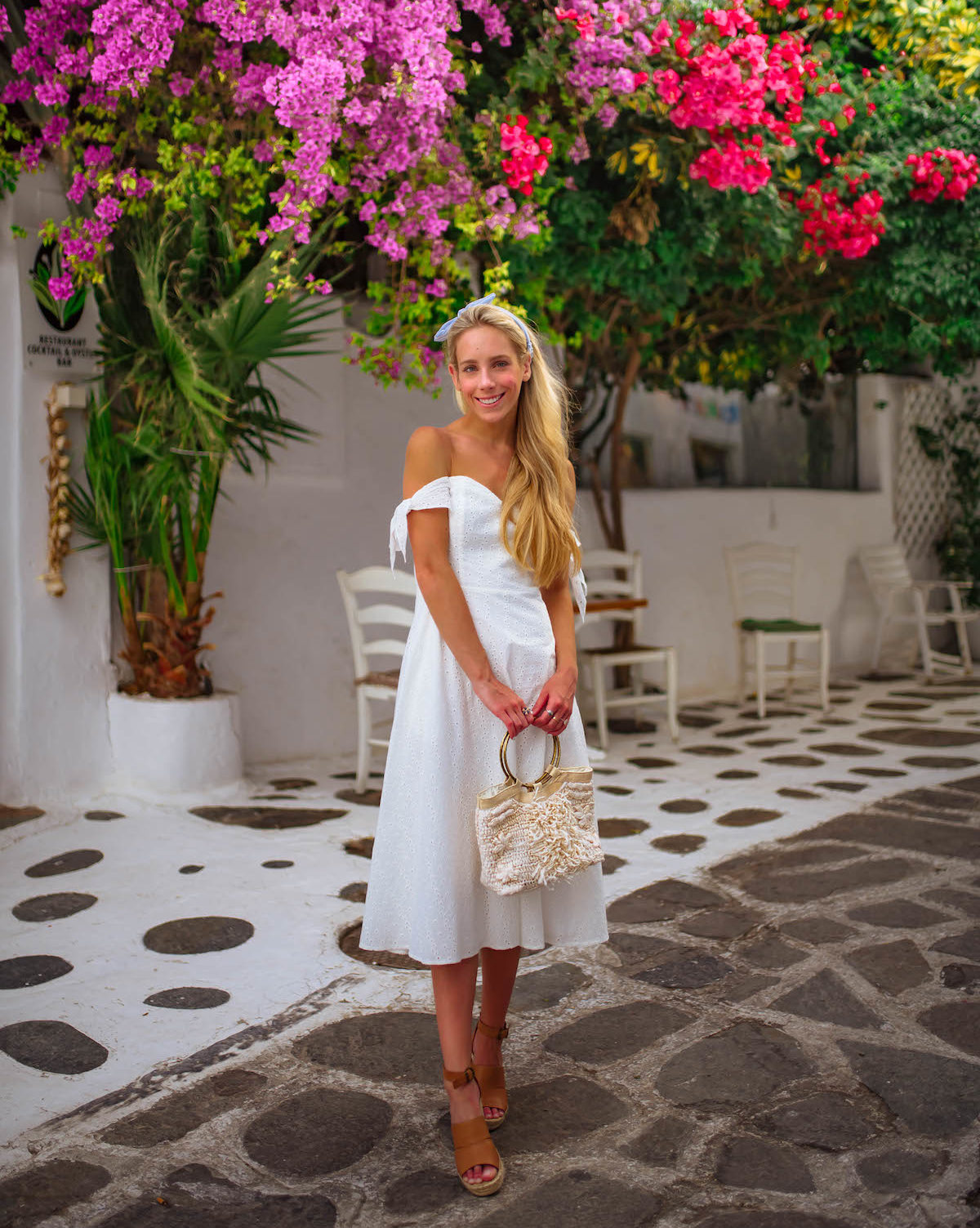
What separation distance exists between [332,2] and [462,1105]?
10.7ft

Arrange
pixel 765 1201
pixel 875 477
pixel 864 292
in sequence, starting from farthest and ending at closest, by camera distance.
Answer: pixel 875 477 < pixel 864 292 < pixel 765 1201

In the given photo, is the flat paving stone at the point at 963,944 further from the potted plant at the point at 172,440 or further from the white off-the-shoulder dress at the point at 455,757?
the potted plant at the point at 172,440

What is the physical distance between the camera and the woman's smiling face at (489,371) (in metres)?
1.97

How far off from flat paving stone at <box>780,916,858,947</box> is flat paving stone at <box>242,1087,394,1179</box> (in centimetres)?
133

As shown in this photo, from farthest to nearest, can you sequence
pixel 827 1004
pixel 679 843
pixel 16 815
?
pixel 16 815 → pixel 679 843 → pixel 827 1004

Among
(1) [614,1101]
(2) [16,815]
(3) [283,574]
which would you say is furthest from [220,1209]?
(3) [283,574]

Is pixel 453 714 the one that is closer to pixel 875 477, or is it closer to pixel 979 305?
pixel 979 305

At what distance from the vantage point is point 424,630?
1968 mm

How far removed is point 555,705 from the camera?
195 cm

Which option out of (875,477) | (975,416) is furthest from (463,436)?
(975,416)

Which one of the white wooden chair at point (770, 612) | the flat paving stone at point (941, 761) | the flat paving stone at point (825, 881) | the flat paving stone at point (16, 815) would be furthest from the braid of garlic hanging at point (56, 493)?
the white wooden chair at point (770, 612)

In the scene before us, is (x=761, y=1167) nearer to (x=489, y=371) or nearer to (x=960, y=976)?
(x=960, y=976)

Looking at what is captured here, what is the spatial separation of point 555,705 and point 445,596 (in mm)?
271

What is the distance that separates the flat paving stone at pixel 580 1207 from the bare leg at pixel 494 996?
230mm
